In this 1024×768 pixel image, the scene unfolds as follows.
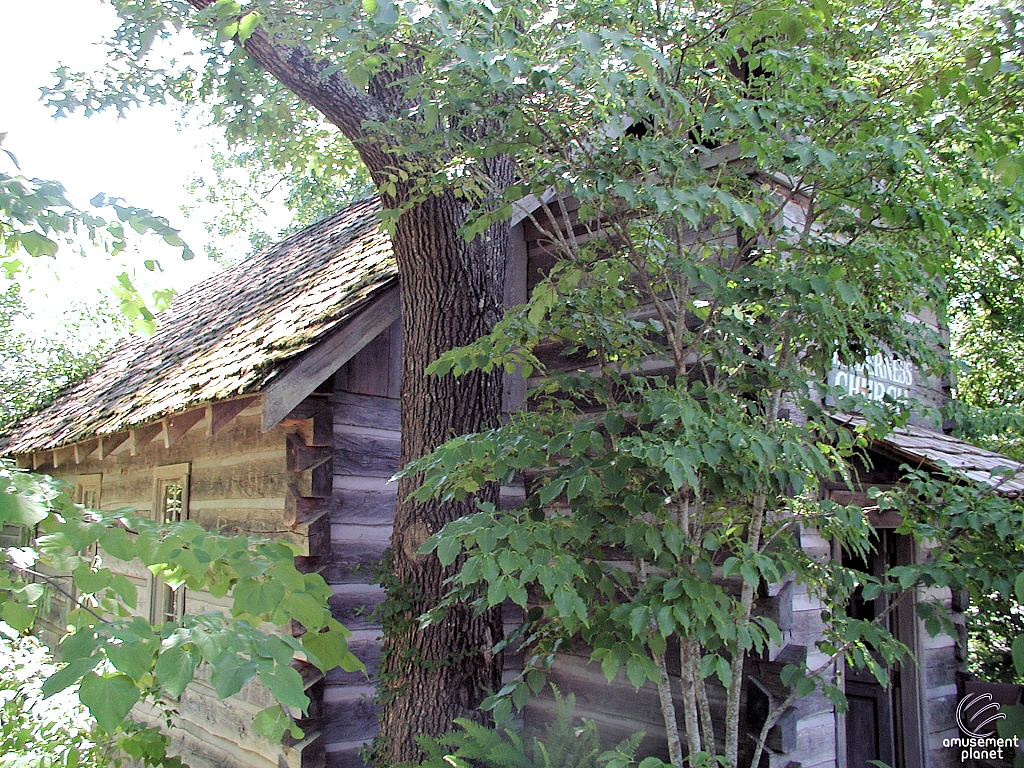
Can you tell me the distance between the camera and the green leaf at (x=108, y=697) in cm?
→ 159

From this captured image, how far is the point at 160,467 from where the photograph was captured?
804 centimetres

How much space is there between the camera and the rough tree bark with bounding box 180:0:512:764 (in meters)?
4.38

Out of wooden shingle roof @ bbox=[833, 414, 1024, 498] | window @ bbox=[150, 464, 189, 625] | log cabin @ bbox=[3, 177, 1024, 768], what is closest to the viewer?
wooden shingle roof @ bbox=[833, 414, 1024, 498]

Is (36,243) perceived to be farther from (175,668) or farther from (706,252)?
(706,252)

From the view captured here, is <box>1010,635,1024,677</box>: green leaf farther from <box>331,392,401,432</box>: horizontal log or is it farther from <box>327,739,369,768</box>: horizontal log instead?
<box>331,392,401,432</box>: horizontal log

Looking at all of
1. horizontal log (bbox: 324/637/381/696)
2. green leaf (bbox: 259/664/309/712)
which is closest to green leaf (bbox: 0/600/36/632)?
green leaf (bbox: 259/664/309/712)

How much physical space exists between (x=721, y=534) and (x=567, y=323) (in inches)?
44.1

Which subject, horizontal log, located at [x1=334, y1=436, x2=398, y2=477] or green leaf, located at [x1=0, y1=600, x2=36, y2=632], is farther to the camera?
horizontal log, located at [x1=334, y1=436, x2=398, y2=477]

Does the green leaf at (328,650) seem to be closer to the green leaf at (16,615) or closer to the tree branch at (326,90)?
the green leaf at (16,615)

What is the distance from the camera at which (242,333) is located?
6293mm

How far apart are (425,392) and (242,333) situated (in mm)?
2366

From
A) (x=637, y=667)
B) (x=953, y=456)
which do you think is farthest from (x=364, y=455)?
(x=953, y=456)

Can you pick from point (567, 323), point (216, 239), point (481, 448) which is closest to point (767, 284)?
point (567, 323)

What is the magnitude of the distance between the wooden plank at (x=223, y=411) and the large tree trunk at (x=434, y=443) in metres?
1.17
